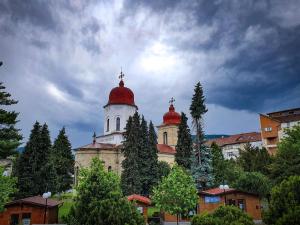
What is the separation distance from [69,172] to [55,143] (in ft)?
18.8

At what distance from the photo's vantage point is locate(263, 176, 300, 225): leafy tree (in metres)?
15.5

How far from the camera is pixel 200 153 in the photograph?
43594 mm

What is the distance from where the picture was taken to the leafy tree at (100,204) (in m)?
16.1

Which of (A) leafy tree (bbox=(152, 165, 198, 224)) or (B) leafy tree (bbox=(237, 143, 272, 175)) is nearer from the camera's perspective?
(A) leafy tree (bbox=(152, 165, 198, 224))

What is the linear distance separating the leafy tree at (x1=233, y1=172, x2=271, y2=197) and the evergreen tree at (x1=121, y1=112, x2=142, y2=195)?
547 inches

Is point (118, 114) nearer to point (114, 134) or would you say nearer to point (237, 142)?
point (114, 134)

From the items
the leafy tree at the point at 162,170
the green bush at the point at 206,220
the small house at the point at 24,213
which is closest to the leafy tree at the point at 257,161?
the leafy tree at the point at 162,170

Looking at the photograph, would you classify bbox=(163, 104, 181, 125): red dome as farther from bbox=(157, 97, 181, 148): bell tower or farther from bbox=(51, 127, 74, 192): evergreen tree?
bbox=(51, 127, 74, 192): evergreen tree

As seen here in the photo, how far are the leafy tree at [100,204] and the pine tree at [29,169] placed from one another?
23.6 metres

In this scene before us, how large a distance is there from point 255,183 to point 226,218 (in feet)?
81.7

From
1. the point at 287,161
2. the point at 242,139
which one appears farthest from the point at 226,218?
the point at 242,139

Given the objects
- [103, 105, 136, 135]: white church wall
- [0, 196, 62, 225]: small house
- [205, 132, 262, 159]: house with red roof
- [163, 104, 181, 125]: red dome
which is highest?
[163, 104, 181, 125]: red dome

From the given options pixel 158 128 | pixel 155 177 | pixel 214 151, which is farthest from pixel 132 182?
pixel 158 128

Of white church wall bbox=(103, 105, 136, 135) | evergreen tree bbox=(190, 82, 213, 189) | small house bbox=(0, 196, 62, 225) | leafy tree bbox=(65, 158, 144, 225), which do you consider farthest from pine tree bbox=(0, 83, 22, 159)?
white church wall bbox=(103, 105, 136, 135)
